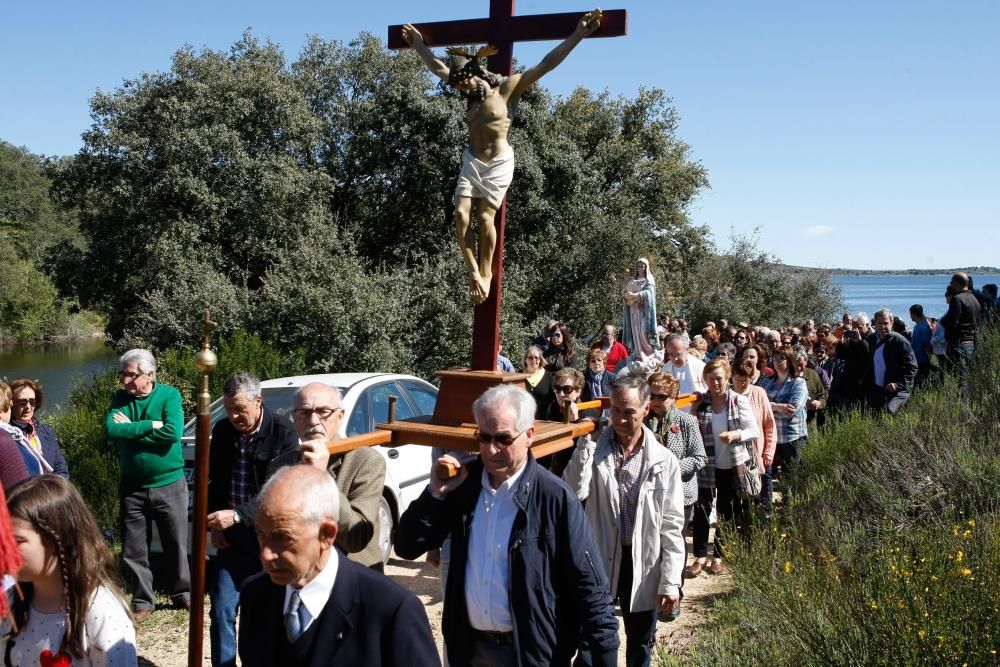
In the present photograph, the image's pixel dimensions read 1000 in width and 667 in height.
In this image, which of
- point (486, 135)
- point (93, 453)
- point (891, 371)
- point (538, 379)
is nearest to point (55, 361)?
point (93, 453)

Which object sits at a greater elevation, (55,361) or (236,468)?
(236,468)

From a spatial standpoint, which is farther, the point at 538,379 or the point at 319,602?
the point at 538,379

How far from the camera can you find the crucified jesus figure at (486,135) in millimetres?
5215

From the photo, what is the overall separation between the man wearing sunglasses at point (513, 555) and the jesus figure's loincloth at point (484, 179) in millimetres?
2419

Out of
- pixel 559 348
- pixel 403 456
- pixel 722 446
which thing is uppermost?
pixel 559 348

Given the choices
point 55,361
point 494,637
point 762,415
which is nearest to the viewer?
point 494,637

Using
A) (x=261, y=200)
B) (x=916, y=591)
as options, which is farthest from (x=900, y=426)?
(x=261, y=200)

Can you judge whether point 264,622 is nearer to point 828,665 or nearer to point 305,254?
point 828,665

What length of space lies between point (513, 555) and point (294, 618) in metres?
1.01

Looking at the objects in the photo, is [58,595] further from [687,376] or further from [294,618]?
[687,376]

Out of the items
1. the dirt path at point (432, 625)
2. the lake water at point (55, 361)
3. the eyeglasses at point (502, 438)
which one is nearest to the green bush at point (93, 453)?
the dirt path at point (432, 625)

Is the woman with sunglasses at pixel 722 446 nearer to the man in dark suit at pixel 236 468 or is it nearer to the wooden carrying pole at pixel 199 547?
the man in dark suit at pixel 236 468

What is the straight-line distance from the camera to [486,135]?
17.3ft

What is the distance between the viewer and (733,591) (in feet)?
19.4
